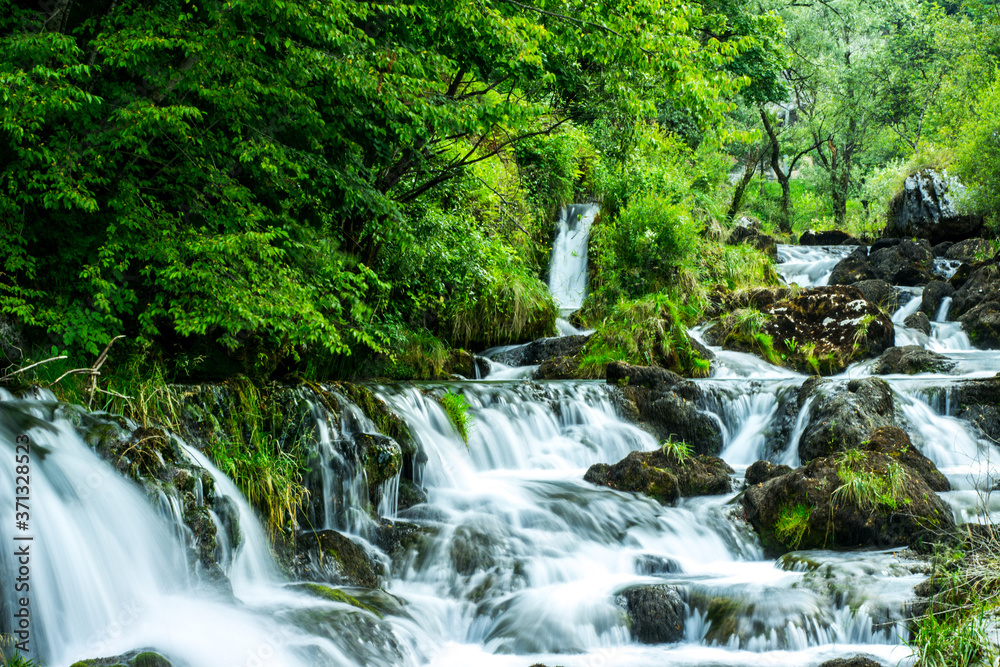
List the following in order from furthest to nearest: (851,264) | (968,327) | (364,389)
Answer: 1. (851,264)
2. (968,327)
3. (364,389)

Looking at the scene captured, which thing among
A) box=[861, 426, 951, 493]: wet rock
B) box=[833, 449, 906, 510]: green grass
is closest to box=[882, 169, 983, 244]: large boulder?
box=[861, 426, 951, 493]: wet rock

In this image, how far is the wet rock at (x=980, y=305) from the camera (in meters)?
15.1

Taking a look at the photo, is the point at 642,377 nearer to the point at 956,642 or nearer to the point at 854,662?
the point at 854,662

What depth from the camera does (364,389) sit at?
29.2ft

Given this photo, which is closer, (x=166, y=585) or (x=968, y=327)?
(x=166, y=585)

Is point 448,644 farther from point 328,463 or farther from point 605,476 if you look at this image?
point 605,476

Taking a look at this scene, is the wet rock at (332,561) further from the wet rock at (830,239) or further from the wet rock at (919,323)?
the wet rock at (830,239)

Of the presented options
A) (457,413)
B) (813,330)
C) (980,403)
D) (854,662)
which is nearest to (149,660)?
(854,662)

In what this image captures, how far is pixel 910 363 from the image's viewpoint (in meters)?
13.0

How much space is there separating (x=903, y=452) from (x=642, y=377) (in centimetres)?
434

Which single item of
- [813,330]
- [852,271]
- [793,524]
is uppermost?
[852,271]

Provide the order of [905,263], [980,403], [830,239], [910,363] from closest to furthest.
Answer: [980,403] < [910,363] < [905,263] < [830,239]

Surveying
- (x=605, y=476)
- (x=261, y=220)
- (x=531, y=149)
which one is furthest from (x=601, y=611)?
(x=531, y=149)

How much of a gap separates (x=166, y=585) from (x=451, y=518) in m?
3.09
